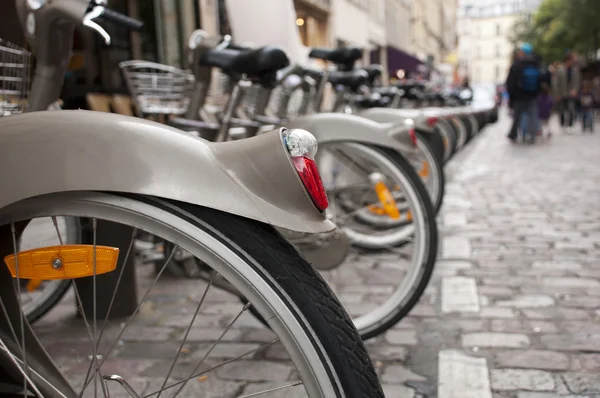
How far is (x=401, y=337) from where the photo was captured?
10.4 ft

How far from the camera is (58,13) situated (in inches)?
87.2

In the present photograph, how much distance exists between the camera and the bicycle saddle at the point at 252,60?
3086 millimetres

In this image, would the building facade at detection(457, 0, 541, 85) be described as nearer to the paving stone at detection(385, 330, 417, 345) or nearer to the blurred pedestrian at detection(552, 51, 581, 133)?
the blurred pedestrian at detection(552, 51, 581, 133)

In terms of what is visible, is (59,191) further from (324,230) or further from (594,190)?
(594,190)

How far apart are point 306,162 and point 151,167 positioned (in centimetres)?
31

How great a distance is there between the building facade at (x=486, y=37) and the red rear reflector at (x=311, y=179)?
4990 inches

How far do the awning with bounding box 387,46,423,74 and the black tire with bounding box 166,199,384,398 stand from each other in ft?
103

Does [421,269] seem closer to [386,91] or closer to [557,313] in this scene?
[557,313]

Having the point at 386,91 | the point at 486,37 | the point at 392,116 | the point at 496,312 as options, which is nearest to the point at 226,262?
the point at 496,312

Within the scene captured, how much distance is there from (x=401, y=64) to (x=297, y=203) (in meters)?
33.9

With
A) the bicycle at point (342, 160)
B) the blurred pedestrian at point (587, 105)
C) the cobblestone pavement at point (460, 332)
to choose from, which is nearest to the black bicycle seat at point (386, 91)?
the cobblestone pavement at point (460, 332)

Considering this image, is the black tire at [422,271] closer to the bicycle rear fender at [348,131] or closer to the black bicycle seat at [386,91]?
the bicycle rear fender at [348,131]

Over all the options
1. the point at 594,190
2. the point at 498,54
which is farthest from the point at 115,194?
the point at 498,54

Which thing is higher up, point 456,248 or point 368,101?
point 368,101
